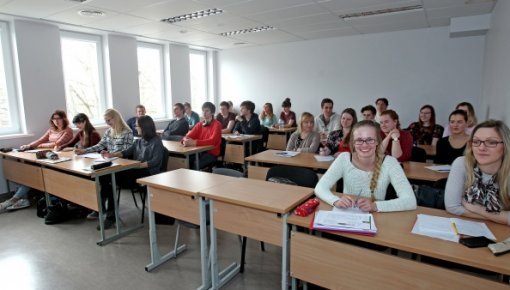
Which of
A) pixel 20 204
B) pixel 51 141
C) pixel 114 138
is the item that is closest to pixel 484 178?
pixel 114 138

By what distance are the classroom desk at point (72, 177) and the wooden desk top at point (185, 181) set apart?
2.80 ft

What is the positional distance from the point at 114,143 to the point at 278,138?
136 inches

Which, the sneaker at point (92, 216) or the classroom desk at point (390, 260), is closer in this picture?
the classroom desk at point (390, 260)

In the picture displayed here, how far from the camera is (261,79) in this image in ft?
27.1

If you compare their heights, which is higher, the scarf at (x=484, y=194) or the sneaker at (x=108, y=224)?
the scarf at (x=484, y=194)

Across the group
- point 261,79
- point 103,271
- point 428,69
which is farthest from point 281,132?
point 103,271

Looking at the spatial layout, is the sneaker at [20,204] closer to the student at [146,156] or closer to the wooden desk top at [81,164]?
the wooden desk top at [81,164]

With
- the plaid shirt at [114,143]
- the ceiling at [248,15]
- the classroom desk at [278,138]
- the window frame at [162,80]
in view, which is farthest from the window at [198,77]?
the plaid shirt at [114,143]

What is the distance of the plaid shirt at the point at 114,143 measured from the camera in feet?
13.4

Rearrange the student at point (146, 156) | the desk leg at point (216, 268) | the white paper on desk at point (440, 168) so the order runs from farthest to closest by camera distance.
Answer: the student at point (146, 156), the white paper on desk at point (440, 168), the desk leg at point (216, 268)

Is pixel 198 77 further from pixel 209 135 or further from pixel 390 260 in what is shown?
pixel 390 260

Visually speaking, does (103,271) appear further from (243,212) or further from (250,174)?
(250,174)

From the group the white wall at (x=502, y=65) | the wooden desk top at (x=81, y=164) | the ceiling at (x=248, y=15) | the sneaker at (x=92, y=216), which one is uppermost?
the ceiling at (x=248, y=15)

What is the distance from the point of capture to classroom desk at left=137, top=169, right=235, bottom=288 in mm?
2295
